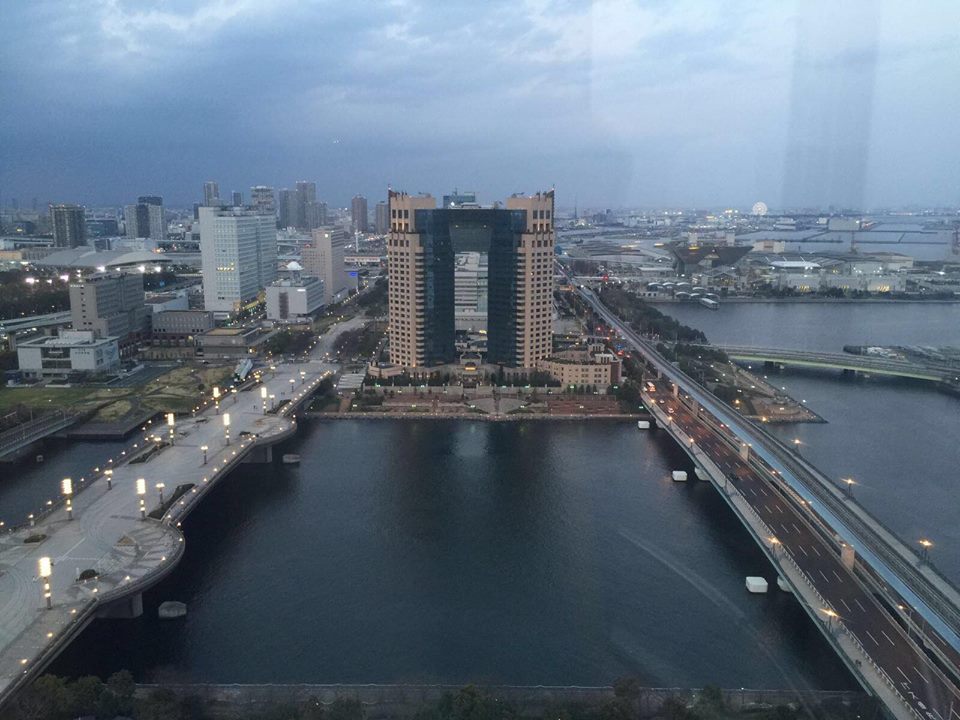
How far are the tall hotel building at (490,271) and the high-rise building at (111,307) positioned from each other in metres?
6.71

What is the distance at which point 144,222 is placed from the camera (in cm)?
4425

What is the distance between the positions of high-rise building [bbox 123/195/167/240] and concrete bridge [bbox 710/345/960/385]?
37.1 metres

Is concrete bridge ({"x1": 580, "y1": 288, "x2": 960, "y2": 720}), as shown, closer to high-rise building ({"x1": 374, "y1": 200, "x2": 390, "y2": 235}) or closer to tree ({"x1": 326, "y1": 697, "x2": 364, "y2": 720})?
tree ({"x1": 326, "y1": 697, "x2": 364, "y2": 720})

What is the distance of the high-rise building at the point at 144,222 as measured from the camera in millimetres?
43969

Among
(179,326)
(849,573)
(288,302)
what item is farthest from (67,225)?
(849,573)

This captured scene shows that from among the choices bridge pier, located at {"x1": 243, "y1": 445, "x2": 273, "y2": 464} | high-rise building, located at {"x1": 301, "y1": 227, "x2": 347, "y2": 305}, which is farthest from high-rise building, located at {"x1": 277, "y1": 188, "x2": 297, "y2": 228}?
bridge pier, located at {"x1": 243, "y1": 445, "x2": 273, "y2": 464}

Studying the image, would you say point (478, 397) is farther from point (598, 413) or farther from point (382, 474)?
point (382, 474)

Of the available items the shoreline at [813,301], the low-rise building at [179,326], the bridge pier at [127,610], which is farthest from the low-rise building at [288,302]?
the bridge pier at [127,610]

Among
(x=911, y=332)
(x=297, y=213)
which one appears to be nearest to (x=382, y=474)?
(x=911, y=332)

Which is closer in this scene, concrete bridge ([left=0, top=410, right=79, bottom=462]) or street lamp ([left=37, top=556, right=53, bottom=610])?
street lamp ([left=37, top=556, right=53, bottom=610])

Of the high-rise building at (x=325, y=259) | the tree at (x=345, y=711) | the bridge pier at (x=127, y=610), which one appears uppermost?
the high-rise building at (x=325, y=259)

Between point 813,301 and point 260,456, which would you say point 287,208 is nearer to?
point 813,301

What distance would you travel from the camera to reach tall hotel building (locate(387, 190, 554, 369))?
15172 mm

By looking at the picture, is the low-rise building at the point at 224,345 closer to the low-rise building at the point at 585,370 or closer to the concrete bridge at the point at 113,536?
the concrete bridge at the point at 113,536
